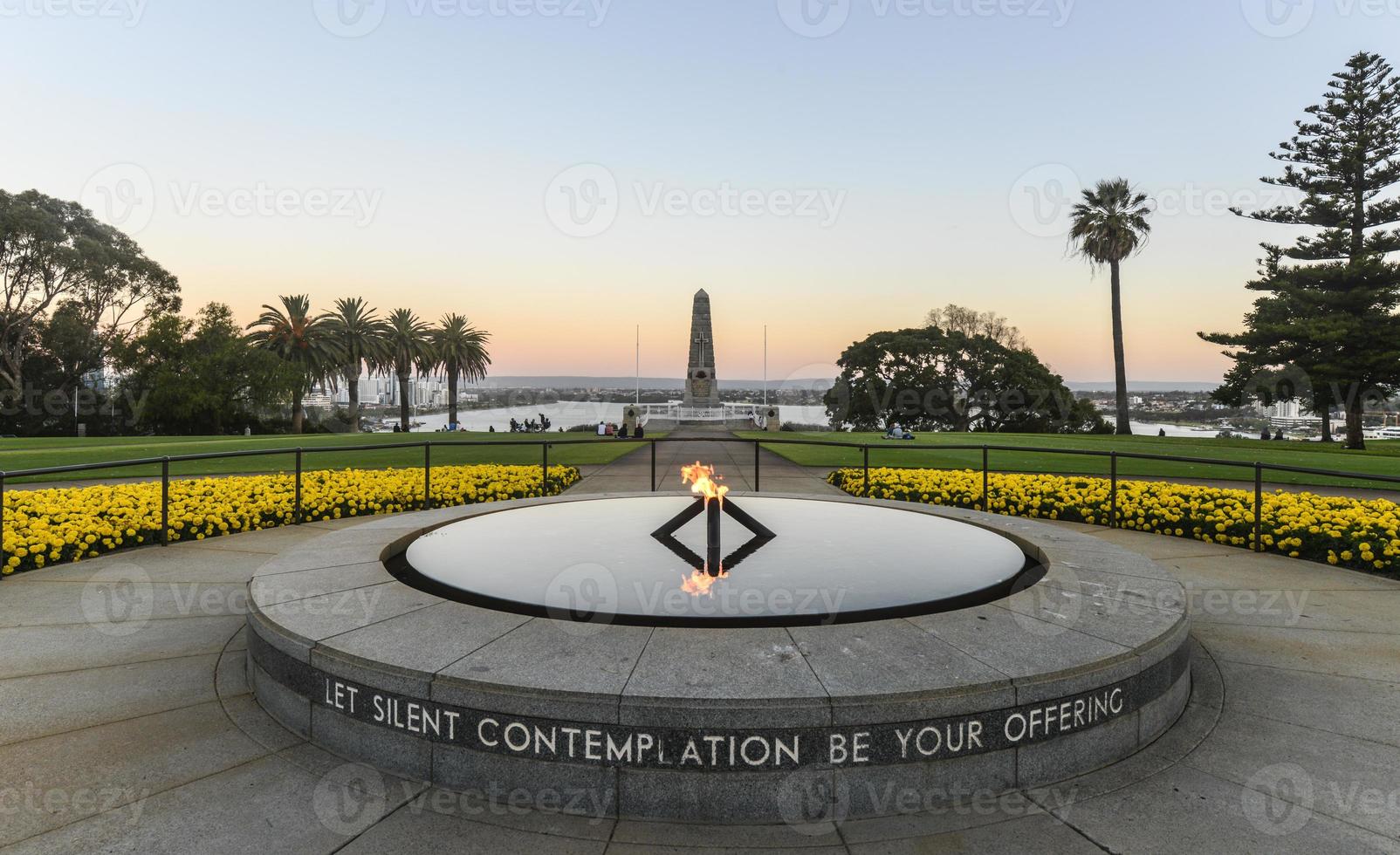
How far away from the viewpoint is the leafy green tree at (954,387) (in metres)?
61.3

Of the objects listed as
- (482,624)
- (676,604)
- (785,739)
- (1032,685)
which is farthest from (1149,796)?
(482,624)

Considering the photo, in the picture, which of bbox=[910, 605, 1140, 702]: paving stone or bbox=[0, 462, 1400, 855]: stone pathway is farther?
bbox=[910, 605, 1140, 702]: paving stone

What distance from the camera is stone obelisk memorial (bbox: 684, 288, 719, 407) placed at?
71750 millimetres

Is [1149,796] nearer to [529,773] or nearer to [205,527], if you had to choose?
[529,773]

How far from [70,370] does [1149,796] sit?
2976 inches

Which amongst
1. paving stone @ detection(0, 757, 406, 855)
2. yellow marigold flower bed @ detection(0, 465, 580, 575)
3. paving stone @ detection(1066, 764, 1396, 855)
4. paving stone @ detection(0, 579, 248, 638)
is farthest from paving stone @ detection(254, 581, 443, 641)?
yellow marigold flower bed @ detection(0, 465, 580, 575)

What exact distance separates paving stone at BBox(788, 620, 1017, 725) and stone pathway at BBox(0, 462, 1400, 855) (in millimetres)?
459

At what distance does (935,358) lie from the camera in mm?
63156

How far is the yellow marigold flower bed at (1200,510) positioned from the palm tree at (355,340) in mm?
55911

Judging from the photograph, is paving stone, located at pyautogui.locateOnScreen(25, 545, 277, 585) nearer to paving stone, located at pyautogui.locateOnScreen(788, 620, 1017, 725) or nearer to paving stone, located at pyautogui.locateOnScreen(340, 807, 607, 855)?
paving stone, located at pyautogui.locateOnScreen(340, 807, 607, 855)

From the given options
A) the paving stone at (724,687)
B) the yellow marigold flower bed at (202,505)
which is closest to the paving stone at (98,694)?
the paving stone at (724,687)

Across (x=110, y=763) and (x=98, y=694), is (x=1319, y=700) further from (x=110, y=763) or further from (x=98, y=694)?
(x=98, y=694)

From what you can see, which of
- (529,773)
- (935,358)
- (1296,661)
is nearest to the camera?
(529,773)

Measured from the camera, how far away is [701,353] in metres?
71.8
